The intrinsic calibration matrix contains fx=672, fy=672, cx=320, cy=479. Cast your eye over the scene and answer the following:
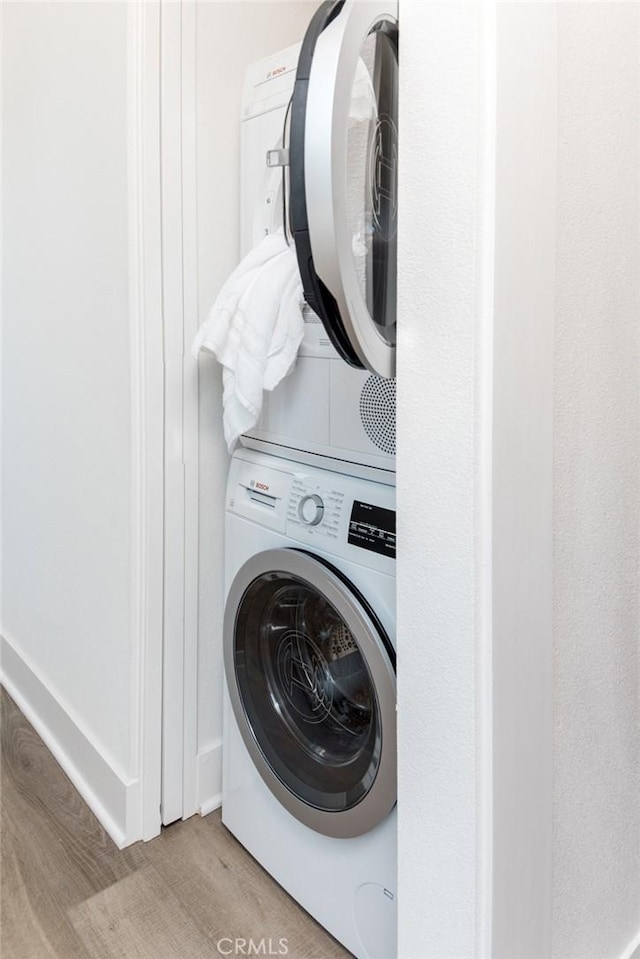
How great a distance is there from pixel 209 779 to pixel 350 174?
1468mm

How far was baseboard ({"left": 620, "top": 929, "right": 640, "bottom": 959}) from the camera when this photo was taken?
1.14 meters

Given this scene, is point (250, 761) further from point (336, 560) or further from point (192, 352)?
point (192, 352)

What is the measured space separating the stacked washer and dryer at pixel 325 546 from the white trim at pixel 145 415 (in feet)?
0.56

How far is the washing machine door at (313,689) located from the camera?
1131 millimetres

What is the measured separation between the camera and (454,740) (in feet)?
2.63

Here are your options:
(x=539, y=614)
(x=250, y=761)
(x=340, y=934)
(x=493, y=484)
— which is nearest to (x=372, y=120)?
(x=493, y=484)

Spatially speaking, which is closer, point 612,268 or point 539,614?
point 539,614

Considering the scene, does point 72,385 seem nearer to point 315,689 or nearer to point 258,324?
point 258,324

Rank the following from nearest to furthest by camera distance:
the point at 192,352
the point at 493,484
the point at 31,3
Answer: the point at 493,484
the point at 192,352
the point at 31,3

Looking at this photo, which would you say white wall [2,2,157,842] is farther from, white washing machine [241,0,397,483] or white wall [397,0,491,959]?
white wall [397,0,491,959]

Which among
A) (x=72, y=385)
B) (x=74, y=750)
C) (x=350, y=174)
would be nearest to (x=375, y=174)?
(x=350, y=174)

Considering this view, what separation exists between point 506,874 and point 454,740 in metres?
0.18

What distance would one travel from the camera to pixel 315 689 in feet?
4.46

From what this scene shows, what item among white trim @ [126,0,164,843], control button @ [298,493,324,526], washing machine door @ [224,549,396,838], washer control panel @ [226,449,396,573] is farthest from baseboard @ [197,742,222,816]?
control button @ [298,493,324,526]
